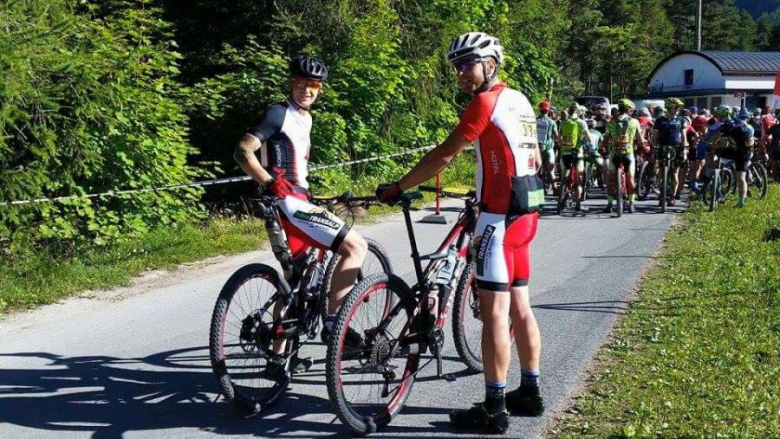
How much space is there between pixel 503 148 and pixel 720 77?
72343 millimetres

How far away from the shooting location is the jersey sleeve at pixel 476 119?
4.49 metres

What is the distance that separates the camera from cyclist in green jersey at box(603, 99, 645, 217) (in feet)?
48.8

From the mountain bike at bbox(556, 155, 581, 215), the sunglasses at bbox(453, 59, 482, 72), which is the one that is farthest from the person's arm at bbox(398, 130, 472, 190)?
the mountain bike at bbox(556, 155, 581, 215)

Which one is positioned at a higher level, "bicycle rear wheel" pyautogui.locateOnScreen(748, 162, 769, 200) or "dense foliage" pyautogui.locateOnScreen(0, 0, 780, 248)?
"dense foliage" pyautogui.locateOnScreen(0, 0, 780, 248)

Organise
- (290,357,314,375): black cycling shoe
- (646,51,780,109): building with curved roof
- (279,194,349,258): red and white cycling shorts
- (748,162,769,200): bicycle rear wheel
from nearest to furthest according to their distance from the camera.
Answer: (279,194,349,258): red and white cycling shorts
(290,357,314,375): black cycling shoe
(748,162,769,200): bicycle rear wheel
(646,51,780,109): building with curved roof

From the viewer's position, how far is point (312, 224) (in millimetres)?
5258

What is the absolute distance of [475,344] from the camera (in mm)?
6094

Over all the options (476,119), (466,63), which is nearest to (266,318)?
(476,119)

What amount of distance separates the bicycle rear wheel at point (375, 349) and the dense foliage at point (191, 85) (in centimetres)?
554

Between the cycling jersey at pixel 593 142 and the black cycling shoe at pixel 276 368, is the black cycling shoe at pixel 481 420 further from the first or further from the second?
the cycling jersey at pixel 593 142

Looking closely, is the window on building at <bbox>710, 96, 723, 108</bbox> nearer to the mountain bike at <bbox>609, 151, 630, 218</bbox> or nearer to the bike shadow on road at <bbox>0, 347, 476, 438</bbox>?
the mountain bike at <bbox>609, 151, 630, 218</bbox>

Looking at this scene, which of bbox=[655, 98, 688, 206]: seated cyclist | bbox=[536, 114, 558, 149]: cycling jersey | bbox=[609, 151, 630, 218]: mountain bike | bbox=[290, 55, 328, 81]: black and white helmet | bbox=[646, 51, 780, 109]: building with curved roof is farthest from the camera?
bbox=[646, 51, 780, 109]: building with curved roof

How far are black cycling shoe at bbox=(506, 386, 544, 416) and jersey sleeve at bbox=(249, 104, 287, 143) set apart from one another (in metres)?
2.34

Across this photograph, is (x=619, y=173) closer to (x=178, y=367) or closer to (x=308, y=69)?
(x=308, y=69)
